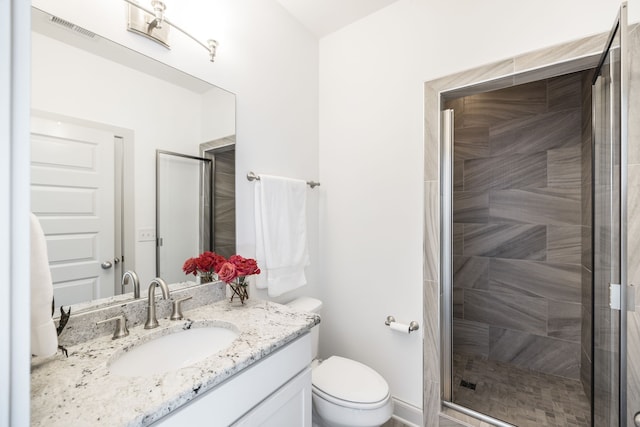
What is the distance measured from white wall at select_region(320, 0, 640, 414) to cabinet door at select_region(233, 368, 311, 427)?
2.56ft

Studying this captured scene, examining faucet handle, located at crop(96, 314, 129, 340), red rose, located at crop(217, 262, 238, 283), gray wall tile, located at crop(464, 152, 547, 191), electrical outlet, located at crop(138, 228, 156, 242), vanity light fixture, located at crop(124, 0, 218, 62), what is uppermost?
vanity light fixture, located at crop(124, 0, 218, 62)

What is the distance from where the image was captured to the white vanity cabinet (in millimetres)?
779

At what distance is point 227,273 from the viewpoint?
128 centimetres

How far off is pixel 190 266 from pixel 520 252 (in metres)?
2.41

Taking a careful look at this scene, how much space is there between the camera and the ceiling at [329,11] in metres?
1.76

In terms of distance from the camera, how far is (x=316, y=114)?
6.86ft

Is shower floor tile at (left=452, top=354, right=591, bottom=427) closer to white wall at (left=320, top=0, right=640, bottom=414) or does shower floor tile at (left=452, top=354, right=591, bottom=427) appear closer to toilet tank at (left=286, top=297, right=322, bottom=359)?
white wall at (left=320, top=0, right=640, bottom=414)

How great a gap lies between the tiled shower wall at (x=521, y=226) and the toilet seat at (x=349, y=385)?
4.84ft

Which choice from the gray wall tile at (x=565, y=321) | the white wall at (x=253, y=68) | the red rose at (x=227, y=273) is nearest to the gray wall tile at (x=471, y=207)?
the gray wall tile at (x=565, y=321)

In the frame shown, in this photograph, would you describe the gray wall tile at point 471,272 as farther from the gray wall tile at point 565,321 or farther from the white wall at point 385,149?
the white wall at point 385,149

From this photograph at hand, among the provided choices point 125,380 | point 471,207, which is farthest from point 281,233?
point 471,207

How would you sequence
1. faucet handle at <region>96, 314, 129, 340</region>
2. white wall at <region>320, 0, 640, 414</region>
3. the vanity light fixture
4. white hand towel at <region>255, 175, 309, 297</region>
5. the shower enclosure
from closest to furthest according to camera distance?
1. faucet handle at <region>96, 314, 129, 340</region>
2. the vanity light fixture
3. white wall at <region>320, 0, 640, 414</region>
4. white hand towel at <region>255, 175, 309, 297</region>
5. the shower enclosure

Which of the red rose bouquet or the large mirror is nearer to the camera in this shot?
the large mirror

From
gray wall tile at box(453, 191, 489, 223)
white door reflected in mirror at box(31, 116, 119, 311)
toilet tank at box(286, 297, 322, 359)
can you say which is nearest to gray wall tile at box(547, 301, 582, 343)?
gray wall tile at box(453, 191, 489, 223)
